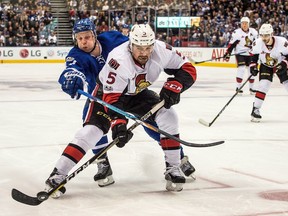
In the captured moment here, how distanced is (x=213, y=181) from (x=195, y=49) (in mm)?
12217

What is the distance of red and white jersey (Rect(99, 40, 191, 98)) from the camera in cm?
307

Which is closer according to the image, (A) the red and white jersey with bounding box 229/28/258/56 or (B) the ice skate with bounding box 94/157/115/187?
(B) the ice skate with bounding box 94/157/115/187

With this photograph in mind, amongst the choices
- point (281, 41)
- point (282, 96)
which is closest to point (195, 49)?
point (282, 96)

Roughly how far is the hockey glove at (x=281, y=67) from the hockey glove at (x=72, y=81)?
3.68 metres

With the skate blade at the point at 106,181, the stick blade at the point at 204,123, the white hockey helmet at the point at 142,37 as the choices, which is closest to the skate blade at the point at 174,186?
the skate blade at the point at 106,181

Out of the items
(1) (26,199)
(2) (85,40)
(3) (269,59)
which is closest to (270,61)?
(3) (269,59)

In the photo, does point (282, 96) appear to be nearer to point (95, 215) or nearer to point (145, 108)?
point (145, 108)

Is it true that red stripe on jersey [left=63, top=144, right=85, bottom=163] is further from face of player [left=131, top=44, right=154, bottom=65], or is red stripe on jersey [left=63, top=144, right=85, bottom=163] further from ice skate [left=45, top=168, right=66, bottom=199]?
face of player [left=131, top=44, right=154, bottom=65]

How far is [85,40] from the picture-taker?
340 centimetres

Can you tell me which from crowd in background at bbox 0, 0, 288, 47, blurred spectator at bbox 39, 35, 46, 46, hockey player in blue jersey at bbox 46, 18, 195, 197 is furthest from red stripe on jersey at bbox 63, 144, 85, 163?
blurred spectator at bbox 39, 35, 46, 46

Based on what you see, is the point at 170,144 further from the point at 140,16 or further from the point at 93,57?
the point at 140,16

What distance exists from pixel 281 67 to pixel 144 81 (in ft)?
11.8

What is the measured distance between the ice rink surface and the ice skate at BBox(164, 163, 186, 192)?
5cm

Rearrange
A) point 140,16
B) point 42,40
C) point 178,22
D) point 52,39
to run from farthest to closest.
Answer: point 140,16 < point 52,39 < point 42,40 < point 178,22
